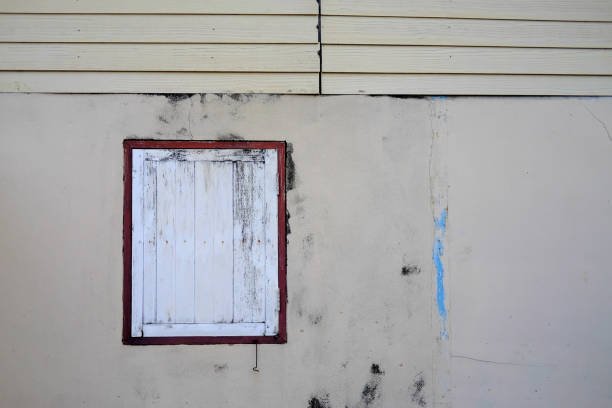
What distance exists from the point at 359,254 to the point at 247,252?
29.6 inches

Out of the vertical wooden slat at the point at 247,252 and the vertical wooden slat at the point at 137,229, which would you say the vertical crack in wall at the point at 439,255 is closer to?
the vertical wooden slat at the point at 247,252

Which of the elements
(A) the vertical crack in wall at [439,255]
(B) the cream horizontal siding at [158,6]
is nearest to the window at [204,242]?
(B) the cream horizontal siding at [158,6]

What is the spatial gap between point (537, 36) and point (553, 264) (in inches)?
61.5

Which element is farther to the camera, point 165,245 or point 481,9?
point 481,9

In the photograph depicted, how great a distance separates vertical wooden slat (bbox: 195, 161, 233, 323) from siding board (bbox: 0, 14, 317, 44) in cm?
86

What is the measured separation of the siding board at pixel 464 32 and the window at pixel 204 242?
911 millimetres

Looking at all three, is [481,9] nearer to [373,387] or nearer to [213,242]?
[213,242]

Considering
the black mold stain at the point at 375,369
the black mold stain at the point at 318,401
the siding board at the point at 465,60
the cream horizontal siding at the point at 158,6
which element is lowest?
the black mold stain at the point at 318,401

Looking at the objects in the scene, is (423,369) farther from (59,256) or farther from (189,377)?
(59,256)

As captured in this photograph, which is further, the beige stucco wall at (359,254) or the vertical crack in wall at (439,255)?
the vertical crack in wall at (439,255)

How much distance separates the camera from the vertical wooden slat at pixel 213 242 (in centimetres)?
353

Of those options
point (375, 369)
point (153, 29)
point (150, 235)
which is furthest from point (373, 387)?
point (153, 29)

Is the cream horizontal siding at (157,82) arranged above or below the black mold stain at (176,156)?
above

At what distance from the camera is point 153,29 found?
11.6ft
